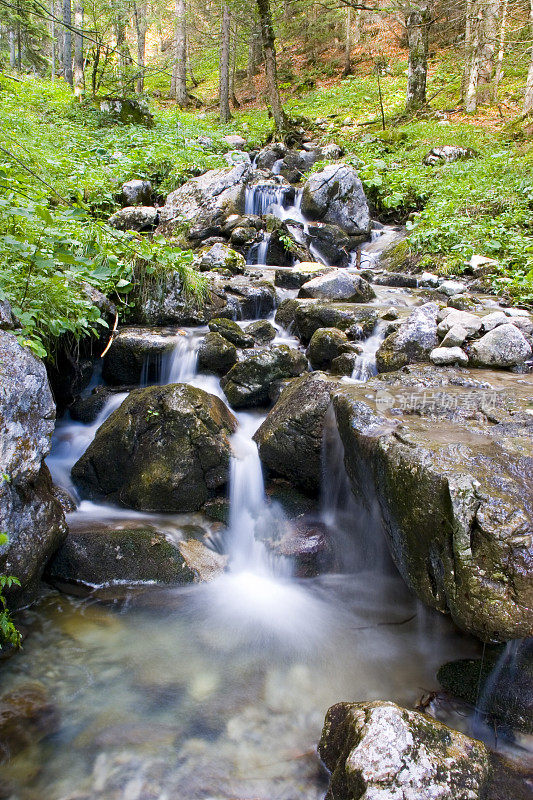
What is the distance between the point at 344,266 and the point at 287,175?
5.39 meters

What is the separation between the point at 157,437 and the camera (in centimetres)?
477

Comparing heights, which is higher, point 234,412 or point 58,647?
point 234,412

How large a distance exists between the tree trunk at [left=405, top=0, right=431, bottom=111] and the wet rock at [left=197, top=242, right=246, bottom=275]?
1035cm

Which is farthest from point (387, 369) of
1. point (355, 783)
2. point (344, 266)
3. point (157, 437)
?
point (344, 266)

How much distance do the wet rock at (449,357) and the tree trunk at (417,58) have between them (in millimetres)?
13558

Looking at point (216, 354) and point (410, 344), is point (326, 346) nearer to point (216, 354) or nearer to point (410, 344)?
point (410, 344)

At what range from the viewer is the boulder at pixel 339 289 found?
25.3ft

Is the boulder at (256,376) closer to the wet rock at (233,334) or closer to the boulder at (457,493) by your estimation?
the wet rock at (233,334)

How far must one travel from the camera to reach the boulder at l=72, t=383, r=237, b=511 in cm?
468

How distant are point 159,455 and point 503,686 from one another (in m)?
3.29

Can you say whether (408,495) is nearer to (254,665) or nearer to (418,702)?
(418,702)

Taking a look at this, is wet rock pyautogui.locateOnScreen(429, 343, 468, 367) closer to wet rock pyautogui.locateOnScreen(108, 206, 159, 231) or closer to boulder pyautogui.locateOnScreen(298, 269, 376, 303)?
boulder pyautogui.locateOnScreen(298, 269, 376, 303)

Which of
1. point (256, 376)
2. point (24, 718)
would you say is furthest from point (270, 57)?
point (24, 718)

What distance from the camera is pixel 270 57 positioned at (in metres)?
14.5
